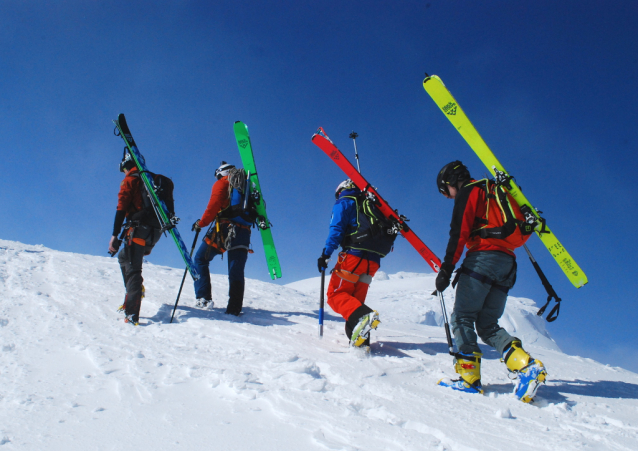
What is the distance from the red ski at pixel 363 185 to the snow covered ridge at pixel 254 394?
4.58 ft

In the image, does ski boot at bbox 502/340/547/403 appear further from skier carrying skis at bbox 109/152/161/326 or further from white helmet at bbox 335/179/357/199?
skier carrying skis at bbox 109/152/161/326

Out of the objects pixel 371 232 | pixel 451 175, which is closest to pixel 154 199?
pixel 371 232

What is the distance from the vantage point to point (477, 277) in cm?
300

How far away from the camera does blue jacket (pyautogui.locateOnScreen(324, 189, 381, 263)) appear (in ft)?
13.8

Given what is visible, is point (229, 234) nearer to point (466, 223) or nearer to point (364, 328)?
point (364, 328)

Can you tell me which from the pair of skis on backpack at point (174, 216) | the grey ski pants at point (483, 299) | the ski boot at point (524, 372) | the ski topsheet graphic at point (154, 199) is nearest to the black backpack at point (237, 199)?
the pair of skis on backpack at point (174, 216)

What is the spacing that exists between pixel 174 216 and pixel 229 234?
86 centimetres

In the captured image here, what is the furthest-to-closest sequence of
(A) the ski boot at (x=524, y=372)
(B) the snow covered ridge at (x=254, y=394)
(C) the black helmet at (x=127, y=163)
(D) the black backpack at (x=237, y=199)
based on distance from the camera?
(D) the black backpack at (x=237, y=199) < (C) the black helmet at (x=127, y=163) < (A) the ski boot at (x=524, y=372) < (B) the snow covered ridge at (x=254, y=394)

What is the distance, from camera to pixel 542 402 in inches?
104

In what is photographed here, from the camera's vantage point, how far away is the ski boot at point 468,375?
2.84 m

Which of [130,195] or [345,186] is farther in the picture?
[130,195]

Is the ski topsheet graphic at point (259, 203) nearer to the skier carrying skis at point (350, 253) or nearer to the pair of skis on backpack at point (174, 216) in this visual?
the pair of skis on backpack at point (174, 216)

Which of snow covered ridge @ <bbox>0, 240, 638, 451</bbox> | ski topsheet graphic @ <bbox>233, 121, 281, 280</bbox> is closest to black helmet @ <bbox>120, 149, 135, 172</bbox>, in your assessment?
ski topsheet graphic @ <bbox>233, 121, 281, 280</bbox>

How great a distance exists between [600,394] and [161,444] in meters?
3.59
